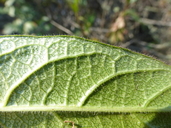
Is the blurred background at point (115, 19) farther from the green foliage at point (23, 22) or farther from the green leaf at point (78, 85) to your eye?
the green leaf at point (78, 85)

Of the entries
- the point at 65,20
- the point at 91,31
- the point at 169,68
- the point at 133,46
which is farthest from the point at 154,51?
the point at 169,68

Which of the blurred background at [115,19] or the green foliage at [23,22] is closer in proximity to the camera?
the green foliage at [23,22]

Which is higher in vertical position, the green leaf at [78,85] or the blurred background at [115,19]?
the blurred background at [115,19]

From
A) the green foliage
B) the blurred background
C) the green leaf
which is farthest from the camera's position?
the blurred background

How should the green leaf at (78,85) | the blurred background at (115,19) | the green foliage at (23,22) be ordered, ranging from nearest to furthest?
the green leaf at (78,85)
the green foliage at (23,22)
the blurred background at (115,19)

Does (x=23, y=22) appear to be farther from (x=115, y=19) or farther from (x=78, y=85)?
(x=78, y=85)

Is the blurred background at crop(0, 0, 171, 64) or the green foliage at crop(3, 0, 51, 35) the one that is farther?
the blurred background at crop(0, 0, 171, 64)

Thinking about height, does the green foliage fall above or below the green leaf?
above

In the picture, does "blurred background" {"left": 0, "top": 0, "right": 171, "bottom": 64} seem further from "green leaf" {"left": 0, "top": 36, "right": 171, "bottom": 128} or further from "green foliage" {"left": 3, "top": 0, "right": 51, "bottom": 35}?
"green leaf" {"left": 0, "top": 36, "right": 171, "bottom": 128}

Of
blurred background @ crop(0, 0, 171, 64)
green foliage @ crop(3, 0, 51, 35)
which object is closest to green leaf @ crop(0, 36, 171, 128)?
green foliage @ crop(3, 0, 51, 35)

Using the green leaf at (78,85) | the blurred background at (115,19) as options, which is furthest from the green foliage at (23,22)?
the green leaf at (78,85)
